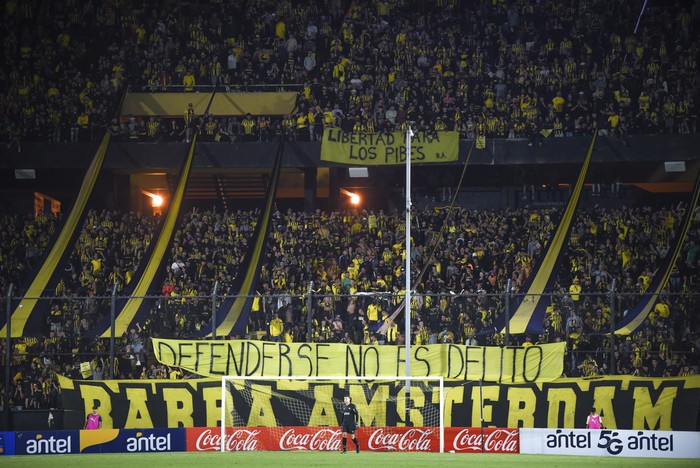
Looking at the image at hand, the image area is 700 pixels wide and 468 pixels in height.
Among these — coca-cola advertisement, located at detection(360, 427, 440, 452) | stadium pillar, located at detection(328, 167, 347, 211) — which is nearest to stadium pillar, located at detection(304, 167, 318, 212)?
stadium pillar, located at detection(328, 167, 347, 211)

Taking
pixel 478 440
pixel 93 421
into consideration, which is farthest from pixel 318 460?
pixel 93 421

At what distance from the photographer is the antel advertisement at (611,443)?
23.3 m

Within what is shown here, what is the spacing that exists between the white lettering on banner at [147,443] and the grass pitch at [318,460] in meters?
0.59

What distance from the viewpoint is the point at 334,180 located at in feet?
141

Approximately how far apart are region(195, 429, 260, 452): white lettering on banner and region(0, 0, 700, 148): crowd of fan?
50.4 ft

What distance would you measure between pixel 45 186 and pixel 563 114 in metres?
21.1

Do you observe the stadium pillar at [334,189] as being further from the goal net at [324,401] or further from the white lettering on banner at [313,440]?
the white lettering on banner at [313,440]

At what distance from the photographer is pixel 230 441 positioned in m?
25.4

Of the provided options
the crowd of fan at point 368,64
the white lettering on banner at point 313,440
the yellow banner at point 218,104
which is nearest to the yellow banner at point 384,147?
the crowd of fan at point 368,64

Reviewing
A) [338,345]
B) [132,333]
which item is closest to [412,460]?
[338,345]

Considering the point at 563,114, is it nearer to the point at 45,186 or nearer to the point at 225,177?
the point at 225,177

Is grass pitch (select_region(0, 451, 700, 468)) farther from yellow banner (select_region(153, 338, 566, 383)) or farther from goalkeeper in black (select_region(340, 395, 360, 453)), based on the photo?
yellow banner (select_region(153, 338, 566, 383))

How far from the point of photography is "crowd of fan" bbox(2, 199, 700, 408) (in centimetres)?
2836

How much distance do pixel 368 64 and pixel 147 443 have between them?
21395mm
